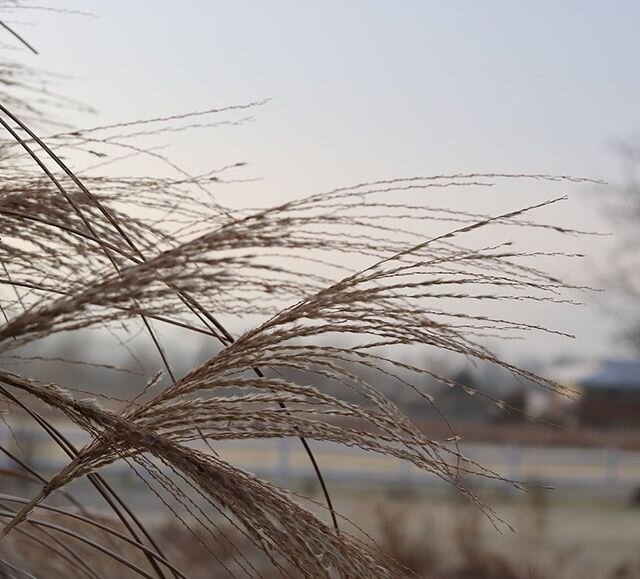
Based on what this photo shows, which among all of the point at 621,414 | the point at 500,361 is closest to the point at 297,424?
the point at 500,361

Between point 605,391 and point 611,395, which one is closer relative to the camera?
point 611,395

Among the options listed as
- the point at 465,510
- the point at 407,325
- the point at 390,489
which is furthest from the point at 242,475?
the point at 390,489

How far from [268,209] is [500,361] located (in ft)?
0.81

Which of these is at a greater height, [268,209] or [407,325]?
[268,209]

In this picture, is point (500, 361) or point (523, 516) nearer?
point (500, 361)

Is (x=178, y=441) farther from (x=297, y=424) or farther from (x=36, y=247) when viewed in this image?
(x=36, y=247)

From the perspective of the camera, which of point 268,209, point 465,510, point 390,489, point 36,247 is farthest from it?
point 390,489

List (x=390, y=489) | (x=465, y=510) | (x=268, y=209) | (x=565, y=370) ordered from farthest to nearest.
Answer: (x=565, y=370)
(x=390, y=489)
(x=465, y=510)
(x=268, y=209)

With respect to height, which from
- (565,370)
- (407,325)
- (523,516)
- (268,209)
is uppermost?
(268,209)

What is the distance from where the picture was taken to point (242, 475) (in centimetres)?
105

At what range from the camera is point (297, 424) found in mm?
1055

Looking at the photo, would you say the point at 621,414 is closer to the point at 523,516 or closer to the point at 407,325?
the point at 523,516

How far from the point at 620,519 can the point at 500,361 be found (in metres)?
11.9

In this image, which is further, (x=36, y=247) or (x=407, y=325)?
(x=36, y=247)
